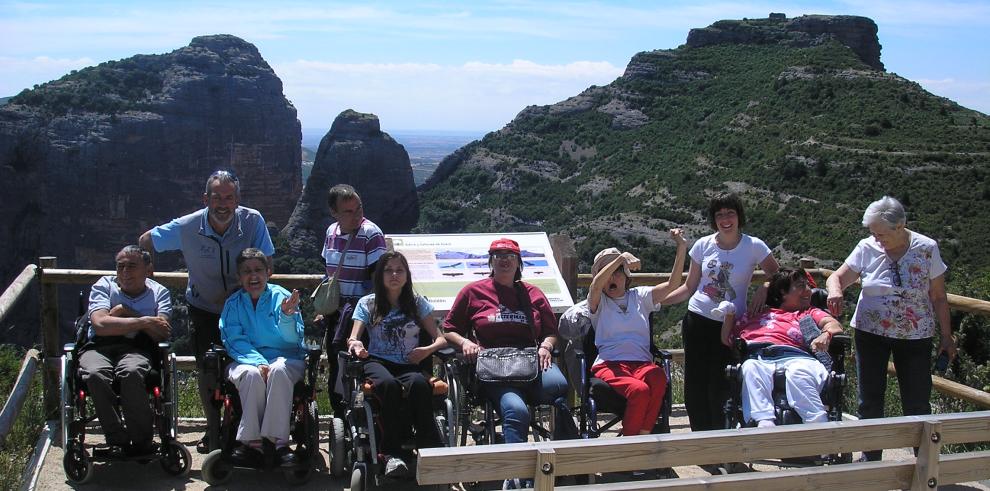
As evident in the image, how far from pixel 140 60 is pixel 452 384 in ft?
278

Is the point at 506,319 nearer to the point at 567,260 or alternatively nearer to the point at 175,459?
the point at 567,260

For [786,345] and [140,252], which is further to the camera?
[140,252]

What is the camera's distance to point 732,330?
5.36m

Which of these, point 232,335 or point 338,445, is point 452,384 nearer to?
point 338,445

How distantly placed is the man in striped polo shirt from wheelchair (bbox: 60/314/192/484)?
960mm

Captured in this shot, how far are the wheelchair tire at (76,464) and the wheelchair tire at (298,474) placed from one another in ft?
3.46

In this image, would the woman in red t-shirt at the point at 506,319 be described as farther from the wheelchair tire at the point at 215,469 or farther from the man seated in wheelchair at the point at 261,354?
the wheelchair tire at the point at 215,469

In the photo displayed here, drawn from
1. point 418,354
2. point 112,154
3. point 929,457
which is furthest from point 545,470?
point 112,154

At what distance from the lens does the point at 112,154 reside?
73.1m

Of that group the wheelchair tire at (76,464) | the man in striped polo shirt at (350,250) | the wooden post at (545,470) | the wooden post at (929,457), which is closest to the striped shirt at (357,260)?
the man in striped polo shirt at (350,250)

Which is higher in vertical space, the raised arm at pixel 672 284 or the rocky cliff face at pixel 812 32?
the rocky cliff face at pixel 812 32

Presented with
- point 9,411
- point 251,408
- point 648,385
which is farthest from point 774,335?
point 9,411

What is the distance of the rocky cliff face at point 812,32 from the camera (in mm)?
76875

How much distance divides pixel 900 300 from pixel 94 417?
4654mm
